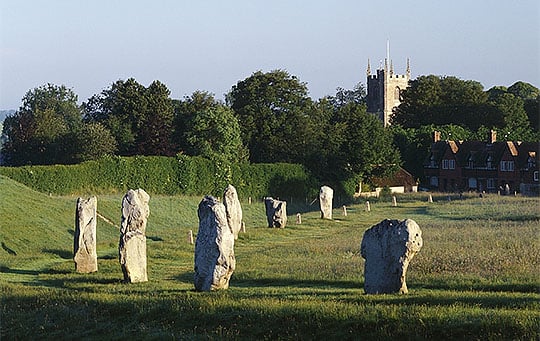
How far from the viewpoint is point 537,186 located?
258 ft

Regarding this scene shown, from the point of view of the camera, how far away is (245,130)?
91.5 metres

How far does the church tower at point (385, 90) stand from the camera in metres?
160

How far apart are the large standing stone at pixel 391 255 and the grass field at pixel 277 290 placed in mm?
784

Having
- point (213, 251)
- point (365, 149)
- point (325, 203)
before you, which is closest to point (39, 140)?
point (365, 149)

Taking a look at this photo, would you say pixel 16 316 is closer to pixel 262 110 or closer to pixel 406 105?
pixel 262 110

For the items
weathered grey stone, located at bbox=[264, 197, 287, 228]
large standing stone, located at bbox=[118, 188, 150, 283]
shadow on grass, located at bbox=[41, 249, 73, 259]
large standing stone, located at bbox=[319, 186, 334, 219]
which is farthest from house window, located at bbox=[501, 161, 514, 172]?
large standing stone, located at bbox=[118, 188, 150, 283]

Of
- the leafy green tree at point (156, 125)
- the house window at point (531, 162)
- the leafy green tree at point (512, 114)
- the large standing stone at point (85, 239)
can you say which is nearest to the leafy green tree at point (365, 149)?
Result: the house window at point (531, 162)

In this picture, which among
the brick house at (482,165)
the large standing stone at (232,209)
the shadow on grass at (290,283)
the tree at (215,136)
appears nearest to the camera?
the shadow on grass at (290,283)

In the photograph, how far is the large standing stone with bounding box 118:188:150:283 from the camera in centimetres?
→ 2719

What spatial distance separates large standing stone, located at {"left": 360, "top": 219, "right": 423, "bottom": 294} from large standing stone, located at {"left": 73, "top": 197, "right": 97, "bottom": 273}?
1198cm

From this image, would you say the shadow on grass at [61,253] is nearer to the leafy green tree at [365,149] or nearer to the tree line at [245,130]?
the tree line at [245,130]

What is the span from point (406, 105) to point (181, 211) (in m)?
70.6

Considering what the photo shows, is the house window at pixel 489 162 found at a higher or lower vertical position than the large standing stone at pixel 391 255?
higher

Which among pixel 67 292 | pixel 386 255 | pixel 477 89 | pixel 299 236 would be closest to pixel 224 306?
pixel 386 255
